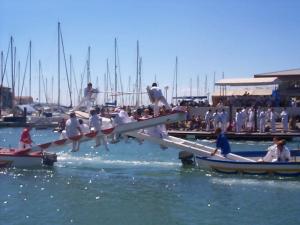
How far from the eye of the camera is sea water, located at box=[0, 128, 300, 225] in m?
17.2

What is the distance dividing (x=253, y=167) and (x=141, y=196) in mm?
6346

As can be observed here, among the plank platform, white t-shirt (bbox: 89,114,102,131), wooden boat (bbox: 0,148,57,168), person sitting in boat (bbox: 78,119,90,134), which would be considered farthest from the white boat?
the plank platform

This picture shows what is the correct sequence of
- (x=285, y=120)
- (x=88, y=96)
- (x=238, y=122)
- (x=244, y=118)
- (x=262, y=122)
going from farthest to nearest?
(x=244, y=118)
(x=238, y=122)
(x=262, y=122)
(x=285, y=120)
(x=88, y=96)

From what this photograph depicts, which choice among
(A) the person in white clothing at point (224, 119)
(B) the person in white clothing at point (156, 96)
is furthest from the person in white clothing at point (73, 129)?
(A) the person in white clothing at point (224, 119)

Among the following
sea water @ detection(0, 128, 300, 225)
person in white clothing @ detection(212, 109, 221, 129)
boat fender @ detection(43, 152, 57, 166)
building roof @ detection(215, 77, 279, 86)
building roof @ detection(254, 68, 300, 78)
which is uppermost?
building roof @ detection(254, 68, 300, 78)

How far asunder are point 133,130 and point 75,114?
3084 millimetres

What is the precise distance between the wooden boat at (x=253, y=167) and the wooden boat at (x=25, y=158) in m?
7.92

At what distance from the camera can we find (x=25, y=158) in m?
28.3

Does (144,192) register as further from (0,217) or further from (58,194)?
(0,217)

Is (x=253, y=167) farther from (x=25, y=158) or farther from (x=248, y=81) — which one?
(x=248, y=81)

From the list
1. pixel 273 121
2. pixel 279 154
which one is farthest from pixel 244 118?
pixel 279 154

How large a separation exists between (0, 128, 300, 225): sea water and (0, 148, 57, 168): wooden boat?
0.53 metres

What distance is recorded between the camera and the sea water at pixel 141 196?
17.2 m

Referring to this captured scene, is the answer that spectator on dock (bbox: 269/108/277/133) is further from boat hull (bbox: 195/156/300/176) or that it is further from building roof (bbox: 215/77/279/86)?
boat hull (bbox: 195/156/300/176)
